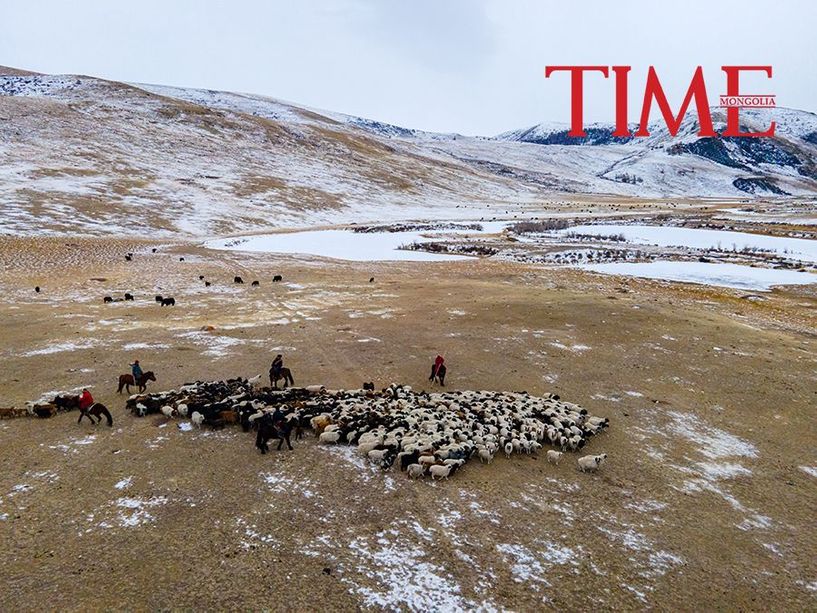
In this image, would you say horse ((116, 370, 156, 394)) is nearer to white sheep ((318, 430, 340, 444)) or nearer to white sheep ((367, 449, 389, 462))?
white sheep ((318, 430, 340, 444))

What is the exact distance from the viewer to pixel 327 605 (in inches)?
369

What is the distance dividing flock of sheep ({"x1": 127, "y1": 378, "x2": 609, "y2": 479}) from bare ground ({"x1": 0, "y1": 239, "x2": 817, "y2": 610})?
1.71ft

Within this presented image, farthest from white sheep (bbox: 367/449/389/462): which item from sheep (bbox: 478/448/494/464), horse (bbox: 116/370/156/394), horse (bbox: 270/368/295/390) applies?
horse (bbox: 116/370/156/394)

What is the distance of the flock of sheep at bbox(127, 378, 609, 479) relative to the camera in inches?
576

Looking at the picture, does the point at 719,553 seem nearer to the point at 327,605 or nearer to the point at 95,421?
the point at 327,605

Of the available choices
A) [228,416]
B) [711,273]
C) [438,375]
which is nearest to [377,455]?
[228,416]

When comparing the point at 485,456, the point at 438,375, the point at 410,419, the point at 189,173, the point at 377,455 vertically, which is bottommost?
the point at 485,456

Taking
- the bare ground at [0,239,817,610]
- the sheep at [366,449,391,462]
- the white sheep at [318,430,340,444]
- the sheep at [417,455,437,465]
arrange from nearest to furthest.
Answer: the bare ground at [0,239,817,610], the sheep at [417,455,437,465], the sheep at [366,449,391,462], the white sheep at [318,430,340,444]

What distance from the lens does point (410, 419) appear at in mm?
16375

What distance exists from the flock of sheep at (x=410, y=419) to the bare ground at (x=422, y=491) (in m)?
0.52

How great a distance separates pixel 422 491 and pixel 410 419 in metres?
3.51

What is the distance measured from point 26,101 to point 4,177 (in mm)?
64313

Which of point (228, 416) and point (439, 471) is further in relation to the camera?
point (228, 416)

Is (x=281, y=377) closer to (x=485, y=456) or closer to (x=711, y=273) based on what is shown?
(x=485, y=456)
